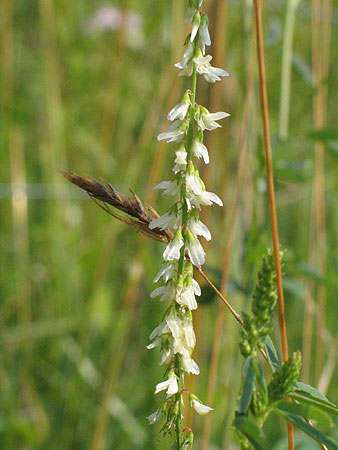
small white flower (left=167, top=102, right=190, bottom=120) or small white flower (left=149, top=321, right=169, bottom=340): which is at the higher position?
small white flower (left=167, top=102, right=190, bottom=120)

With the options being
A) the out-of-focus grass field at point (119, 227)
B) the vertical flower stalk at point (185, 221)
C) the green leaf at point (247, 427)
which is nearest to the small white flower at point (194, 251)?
the vertical flower stalk at point (185, 221)

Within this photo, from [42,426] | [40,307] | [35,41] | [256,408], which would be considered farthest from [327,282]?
[35,41]

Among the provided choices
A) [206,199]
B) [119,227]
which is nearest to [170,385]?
[206,199]

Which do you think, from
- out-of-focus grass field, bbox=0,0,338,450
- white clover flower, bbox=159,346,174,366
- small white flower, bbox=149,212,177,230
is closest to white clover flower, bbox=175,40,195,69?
small white flower, bbox=149,212,177,230

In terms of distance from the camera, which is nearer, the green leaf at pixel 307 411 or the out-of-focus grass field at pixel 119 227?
the green leaf at pixel 307 411

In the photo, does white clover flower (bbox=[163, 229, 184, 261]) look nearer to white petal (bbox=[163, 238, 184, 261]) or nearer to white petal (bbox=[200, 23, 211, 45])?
white petal (bbox=[163, 238, 184, 261])

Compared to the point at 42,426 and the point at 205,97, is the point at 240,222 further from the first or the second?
the point at 42,426

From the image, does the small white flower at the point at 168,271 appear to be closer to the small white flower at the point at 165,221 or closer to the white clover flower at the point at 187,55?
the small white flower at the point at 165,221

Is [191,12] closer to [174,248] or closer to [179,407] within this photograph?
[174,248]
